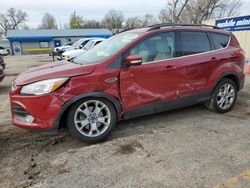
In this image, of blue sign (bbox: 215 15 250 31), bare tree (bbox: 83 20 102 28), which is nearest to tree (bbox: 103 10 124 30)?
bare tree (bbox: 83 20 102 28)

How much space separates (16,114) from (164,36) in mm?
2778

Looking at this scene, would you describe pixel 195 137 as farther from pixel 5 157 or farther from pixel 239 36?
pixel 239 36

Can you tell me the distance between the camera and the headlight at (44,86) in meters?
3.38

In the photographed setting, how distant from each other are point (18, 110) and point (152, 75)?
2.16m

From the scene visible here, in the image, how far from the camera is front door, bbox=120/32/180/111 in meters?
3.84

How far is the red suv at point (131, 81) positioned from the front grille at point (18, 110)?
0.05 feet

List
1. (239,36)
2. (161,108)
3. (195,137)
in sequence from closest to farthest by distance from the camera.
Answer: (195,137), (161,108), (239,36)

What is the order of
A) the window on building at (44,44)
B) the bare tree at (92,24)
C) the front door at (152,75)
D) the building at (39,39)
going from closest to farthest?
1. the front door at (152,75)
2. the building at (39,39)
3. the window on building at (44,44)
4. the bare tree at (92,24)

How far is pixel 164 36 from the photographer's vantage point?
4.26 m

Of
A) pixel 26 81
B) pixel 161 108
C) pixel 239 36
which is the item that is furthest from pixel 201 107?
pixel 239 36

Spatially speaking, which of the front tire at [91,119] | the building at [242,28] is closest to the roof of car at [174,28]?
the front tire at [91,119]

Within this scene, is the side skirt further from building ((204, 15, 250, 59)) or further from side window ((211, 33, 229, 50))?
Answer: building ((204, 15, 250, 59))

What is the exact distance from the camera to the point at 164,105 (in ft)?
14.0

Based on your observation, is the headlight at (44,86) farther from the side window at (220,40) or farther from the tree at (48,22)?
the tree at (48,22)
